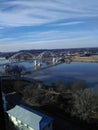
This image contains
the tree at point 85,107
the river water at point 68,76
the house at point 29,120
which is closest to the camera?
the house at point 29,120

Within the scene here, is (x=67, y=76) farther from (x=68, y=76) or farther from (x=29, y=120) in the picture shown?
(x=29, y=120)

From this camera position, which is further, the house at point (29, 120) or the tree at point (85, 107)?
the tree at point (85, 107)

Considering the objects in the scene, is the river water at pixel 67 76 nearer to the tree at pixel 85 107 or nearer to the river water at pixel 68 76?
the river water at pixel 68 76

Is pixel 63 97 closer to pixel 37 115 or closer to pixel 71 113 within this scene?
pixel 71 113

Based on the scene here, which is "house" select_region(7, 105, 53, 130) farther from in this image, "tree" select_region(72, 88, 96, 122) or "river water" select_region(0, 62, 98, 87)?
"river water" select_region(0, 62, 98, 87)

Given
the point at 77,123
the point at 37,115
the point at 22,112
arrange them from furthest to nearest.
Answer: the point at 77,123
the point at 22,112
the point at 37,115

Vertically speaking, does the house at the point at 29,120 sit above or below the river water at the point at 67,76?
above

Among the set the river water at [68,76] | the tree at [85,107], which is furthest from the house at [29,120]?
the river water at [68,76]

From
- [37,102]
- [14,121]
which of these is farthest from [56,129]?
[37,102]

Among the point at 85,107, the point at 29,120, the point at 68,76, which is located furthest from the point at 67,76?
the point at 29,120
